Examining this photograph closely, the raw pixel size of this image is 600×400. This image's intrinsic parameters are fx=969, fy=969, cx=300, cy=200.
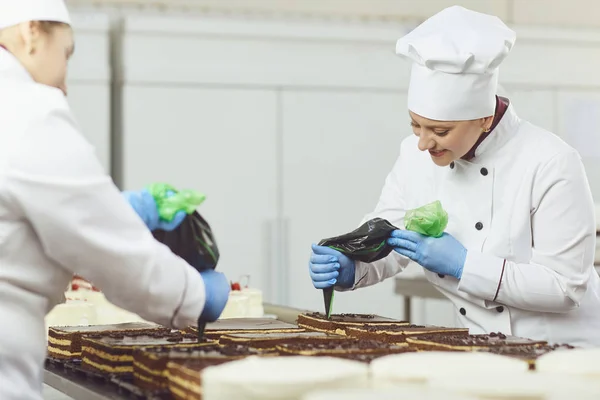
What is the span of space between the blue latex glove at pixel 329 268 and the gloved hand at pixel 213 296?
0.80 m

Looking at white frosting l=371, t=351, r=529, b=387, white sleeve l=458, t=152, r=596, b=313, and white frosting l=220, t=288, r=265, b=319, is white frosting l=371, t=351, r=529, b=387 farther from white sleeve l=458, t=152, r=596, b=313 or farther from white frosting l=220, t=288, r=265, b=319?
white frosting l=220, t=288, r=265, b=319

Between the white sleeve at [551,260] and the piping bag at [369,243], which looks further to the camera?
the piping bag at [369,243]

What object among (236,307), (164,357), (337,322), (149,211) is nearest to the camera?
(164,357)

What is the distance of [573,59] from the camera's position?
5.77m

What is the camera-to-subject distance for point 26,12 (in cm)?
203

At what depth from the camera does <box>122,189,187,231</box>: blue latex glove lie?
6.72 ft

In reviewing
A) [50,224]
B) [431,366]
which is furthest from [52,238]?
[431,366]

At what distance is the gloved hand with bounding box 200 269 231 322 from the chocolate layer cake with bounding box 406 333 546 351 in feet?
1.57

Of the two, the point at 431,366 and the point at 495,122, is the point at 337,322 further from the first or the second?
the point at 431,366

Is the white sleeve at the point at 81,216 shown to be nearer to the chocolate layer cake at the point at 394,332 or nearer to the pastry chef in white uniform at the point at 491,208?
the chocolate layer cake at the point at 394,332

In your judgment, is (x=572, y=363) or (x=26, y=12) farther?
(x=26, y=12)

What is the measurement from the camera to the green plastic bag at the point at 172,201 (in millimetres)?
2047

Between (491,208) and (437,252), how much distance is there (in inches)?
9.3

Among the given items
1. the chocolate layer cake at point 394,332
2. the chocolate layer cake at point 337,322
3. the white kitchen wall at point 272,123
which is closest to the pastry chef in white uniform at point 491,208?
the chocolate layer cake at point 337,322
